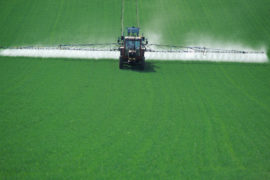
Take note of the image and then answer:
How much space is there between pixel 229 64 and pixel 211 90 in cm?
569

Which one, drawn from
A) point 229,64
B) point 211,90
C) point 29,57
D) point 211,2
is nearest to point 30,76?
point 29,57

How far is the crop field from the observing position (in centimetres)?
948

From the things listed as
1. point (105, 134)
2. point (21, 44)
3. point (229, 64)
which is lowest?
point (105, 134)

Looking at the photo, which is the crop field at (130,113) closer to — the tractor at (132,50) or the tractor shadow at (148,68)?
the tractor shadow at (148,68)

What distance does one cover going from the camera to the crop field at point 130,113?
31.1 ft

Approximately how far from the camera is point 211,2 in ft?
105

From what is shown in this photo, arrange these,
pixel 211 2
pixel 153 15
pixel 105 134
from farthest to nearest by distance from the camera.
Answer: pixel 211 2 → pixel 153 15 → pixel 105 134

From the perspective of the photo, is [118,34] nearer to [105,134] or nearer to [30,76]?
[30,76]

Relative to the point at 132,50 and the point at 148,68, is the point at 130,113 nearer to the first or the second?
the point at 132,50

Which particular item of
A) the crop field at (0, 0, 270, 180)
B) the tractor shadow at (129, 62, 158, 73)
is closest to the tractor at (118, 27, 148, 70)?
the tractor shadow at (129, 62, 158, 73)

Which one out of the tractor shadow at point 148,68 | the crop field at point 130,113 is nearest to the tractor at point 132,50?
the tractor shadow at point 148,68

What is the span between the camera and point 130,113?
513 inches

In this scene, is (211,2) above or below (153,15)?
above

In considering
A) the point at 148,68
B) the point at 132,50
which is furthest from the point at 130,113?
the point at 148,68
